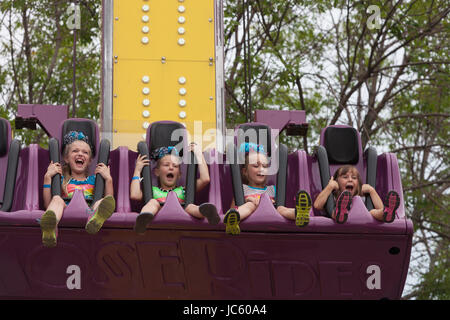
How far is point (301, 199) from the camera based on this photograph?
17.7ft

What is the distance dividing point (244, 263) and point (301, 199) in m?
0.67

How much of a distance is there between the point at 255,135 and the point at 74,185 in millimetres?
1326

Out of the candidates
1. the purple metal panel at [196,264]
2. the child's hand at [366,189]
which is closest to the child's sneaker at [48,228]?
the purple metal panel at [196,264]

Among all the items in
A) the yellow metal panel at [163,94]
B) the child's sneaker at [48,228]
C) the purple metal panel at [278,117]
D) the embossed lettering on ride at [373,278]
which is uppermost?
the yellow metal panel at [163,94]

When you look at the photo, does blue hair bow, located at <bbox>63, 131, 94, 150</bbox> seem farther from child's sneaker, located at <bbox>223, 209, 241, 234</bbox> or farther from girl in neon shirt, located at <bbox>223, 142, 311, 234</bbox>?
child's sneaker, located at <bbox>223, 209, 241, 234</bbox>

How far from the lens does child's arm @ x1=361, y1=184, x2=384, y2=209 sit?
6016 mm

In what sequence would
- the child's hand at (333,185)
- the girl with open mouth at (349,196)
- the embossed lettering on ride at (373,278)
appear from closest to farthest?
the girl with open mouth at (349,196) → the embossed lettering on ride at (373,278) → the child's hand at (333,185)

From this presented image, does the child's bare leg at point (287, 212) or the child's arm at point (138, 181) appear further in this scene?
the child's arm at point (138, 181)

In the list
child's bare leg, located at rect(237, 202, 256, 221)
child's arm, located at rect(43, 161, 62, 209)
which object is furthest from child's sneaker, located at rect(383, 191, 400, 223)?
child's arm, located at rect(43, 161, 62, 209)

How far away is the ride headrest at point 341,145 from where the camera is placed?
21.4 feet

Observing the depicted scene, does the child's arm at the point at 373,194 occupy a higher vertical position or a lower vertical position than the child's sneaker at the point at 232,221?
higher

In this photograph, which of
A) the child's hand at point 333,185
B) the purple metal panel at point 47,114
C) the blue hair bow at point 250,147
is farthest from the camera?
the purple metal panel at point 47,114

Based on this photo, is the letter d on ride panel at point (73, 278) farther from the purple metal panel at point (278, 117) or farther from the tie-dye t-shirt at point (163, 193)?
the purple metal panel at point (278, 117)

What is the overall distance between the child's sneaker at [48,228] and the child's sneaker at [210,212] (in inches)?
34.9
